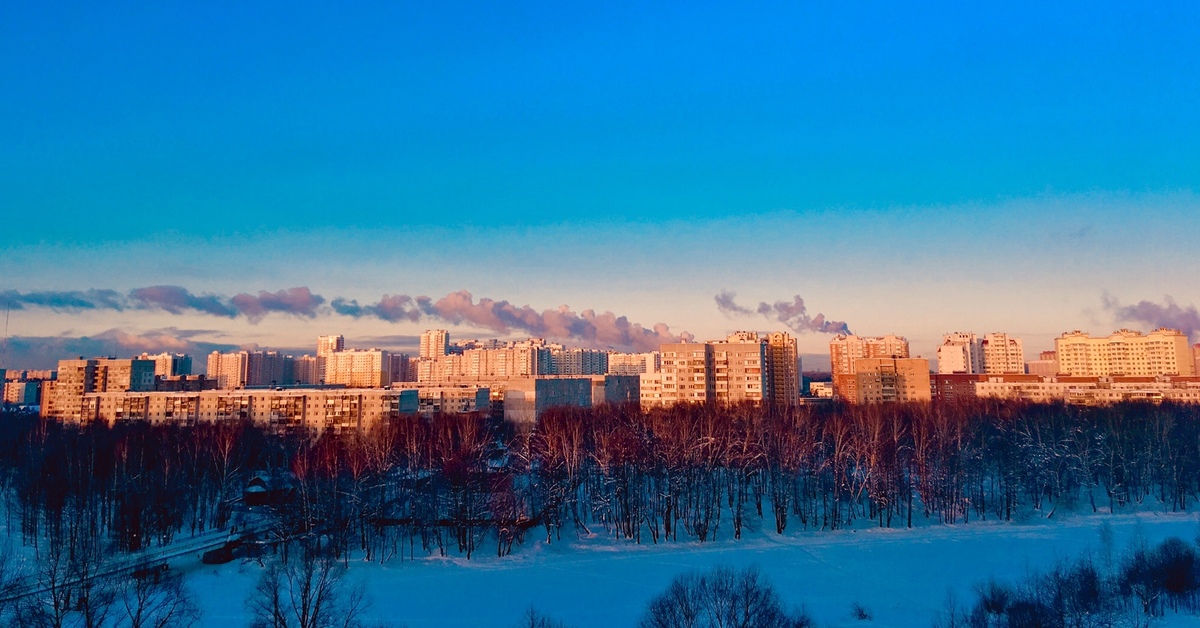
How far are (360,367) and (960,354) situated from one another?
358 ft

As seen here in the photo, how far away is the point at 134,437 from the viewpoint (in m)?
43.1

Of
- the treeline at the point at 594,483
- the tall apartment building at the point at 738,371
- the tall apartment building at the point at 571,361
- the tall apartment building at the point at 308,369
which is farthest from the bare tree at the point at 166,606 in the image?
the tall apartment building at the point at 308,369

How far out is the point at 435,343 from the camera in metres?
183

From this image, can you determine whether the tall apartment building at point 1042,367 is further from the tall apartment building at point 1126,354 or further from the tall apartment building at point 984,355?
the tall apartment building at point 1126,354

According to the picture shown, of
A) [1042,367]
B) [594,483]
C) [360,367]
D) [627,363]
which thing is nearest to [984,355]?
[1042,367]

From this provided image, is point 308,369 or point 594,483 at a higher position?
point 308,369

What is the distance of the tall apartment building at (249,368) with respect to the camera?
150 meters

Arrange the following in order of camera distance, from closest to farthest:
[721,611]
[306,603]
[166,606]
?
[721,611] → [306,603] → [166,606]

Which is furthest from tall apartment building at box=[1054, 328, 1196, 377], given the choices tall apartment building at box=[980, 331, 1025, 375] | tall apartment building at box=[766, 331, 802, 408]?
tall apartment building at box=[766, 331, 802, 408]

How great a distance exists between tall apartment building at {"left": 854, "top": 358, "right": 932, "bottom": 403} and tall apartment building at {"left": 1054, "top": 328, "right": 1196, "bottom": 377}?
38.2 metres

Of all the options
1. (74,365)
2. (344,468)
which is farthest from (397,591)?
(74,365)

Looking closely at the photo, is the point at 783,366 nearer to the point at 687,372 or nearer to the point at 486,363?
the point at 687,372

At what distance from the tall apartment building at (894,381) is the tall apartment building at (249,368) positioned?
375 feet

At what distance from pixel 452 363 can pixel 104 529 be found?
128129mm
